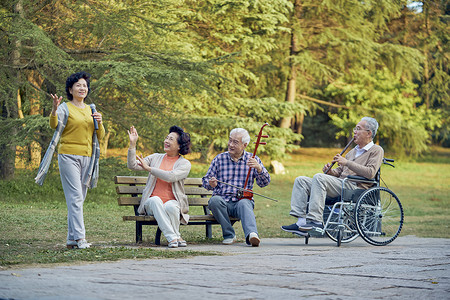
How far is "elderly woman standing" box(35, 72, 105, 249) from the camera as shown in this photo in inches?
264

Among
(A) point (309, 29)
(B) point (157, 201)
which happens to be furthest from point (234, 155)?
(A) point (309, 29)

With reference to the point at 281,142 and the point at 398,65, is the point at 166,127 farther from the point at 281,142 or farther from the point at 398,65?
the point at 398,65

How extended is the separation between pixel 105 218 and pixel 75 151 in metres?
4.53

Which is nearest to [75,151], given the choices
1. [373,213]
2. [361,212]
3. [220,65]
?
[361,212]

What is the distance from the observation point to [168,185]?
7.34 metres

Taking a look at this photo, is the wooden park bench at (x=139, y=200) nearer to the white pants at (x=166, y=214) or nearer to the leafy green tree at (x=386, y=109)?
the white pants at (x=166, y=214)

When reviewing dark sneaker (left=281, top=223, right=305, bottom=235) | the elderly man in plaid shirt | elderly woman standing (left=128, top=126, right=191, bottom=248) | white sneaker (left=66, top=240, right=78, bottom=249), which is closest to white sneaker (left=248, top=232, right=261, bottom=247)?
the elderly man in plaid shirt

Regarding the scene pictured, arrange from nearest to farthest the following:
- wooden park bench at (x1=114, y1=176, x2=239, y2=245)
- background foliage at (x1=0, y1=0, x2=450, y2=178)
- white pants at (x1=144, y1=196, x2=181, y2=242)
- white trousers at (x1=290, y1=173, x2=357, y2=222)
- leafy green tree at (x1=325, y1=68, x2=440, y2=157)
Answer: white pants at (x1=144, y1=196, x2=181, y2=242) < wooden park bench at (x1=114, y1=176, x2=239, y2=245) < white trousers at (x1=290, y1=173, x2=357, y2=222) < background foliage at (x1=0, y1=0, x2=450, y2=178) < leafy green tree at (x1=325, y1=68, x2=440, y2=157)

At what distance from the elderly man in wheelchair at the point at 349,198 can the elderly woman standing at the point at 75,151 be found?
2275 mm

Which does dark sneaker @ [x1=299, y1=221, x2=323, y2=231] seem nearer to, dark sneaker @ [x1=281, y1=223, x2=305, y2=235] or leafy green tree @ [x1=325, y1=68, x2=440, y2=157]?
dark sneaker @ [x1=281, y1=223, x2=305, y2=235]

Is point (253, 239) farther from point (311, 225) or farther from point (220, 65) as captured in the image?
point (220, 65)

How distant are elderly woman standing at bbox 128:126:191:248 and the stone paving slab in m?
0.95

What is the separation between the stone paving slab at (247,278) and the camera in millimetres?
3859

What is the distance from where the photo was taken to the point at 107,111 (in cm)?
1493
